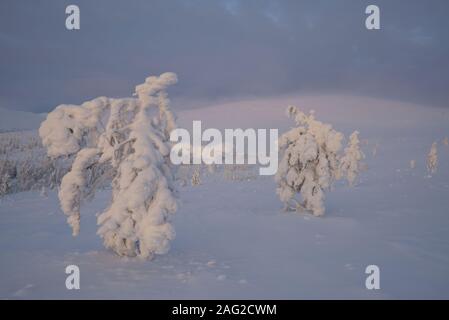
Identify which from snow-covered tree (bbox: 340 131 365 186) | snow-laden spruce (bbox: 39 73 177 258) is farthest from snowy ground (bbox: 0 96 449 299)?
snow-covered tree (bbox: 340 131 365 186)

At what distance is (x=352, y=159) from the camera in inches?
1567

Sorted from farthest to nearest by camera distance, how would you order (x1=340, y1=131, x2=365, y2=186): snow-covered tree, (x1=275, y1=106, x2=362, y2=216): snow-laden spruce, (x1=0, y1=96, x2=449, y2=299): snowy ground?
(x1=340, y1=131, x2=365, y2=186): snow-covered tree, (x1=275, y1=106, x2=362, y2=216): snow-laden spruce, (x1=0, y1=96, x2=449, y2=299): snowy ground

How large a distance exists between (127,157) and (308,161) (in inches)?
524

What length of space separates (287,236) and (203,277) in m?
7.04

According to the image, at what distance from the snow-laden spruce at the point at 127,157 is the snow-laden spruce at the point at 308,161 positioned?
1191 centimetres

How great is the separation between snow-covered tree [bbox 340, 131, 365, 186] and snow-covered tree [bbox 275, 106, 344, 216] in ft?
53.8

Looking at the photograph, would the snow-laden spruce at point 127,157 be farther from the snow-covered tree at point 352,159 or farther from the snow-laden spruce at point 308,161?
the snow-covered tree at point 352,159

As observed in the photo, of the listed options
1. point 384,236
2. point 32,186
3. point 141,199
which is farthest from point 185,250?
point 32,186

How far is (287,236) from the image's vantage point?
55.0 feet

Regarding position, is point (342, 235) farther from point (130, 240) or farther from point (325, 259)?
point (130, 240)

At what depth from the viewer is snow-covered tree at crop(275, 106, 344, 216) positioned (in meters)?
21.6

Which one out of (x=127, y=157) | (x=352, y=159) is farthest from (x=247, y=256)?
(x=352, y=159)

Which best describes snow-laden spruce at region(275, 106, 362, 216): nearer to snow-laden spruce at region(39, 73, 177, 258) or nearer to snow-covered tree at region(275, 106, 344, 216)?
snow-covered tree at region(275, 106, 344, 216)
